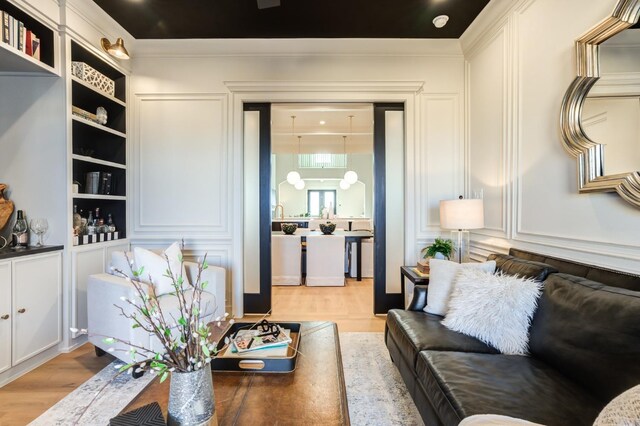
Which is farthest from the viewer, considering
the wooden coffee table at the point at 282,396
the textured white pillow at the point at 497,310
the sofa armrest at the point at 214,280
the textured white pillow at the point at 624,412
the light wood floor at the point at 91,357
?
the sofa armrest at the point at 214,280

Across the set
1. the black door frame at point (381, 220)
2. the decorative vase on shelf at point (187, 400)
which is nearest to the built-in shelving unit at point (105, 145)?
the decorative vase on shelf at point (187, 400)

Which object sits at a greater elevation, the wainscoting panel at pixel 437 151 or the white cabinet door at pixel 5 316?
the wainscoting panel at pixel 437 151

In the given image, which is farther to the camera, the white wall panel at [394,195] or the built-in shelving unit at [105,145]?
the white wall panel at [394,195]

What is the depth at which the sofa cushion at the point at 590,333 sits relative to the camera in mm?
1149

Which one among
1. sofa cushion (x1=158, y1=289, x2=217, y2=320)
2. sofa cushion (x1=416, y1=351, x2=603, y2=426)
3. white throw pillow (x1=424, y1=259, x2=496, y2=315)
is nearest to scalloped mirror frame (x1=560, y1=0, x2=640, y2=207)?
white throw pillow (x1=424, y1=259, x2=496, y2=315)

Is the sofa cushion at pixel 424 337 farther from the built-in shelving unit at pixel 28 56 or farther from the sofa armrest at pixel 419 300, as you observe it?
the built-in shelving unit at pixel 28 56

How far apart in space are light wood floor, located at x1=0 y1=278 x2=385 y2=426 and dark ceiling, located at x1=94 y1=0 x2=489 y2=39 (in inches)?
124

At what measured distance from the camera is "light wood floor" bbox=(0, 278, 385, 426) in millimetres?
1866

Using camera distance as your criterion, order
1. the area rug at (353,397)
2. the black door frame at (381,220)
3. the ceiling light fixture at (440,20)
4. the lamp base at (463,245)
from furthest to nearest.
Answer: the black door frame at (381,220), the lamp base at (463,245), the ceiling light fixture at (440,20), the area rug at (353,397)

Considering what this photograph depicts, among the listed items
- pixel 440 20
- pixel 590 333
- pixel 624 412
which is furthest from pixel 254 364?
A: pixel 440 20

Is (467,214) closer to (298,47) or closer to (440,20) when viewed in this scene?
(440,20)

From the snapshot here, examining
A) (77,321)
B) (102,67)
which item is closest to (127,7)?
(102,67)

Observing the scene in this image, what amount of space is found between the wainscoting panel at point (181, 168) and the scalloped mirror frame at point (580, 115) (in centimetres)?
301

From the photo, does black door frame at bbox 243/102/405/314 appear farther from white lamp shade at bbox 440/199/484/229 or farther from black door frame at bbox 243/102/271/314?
white lamp shade at bbox 440/199/484/229
